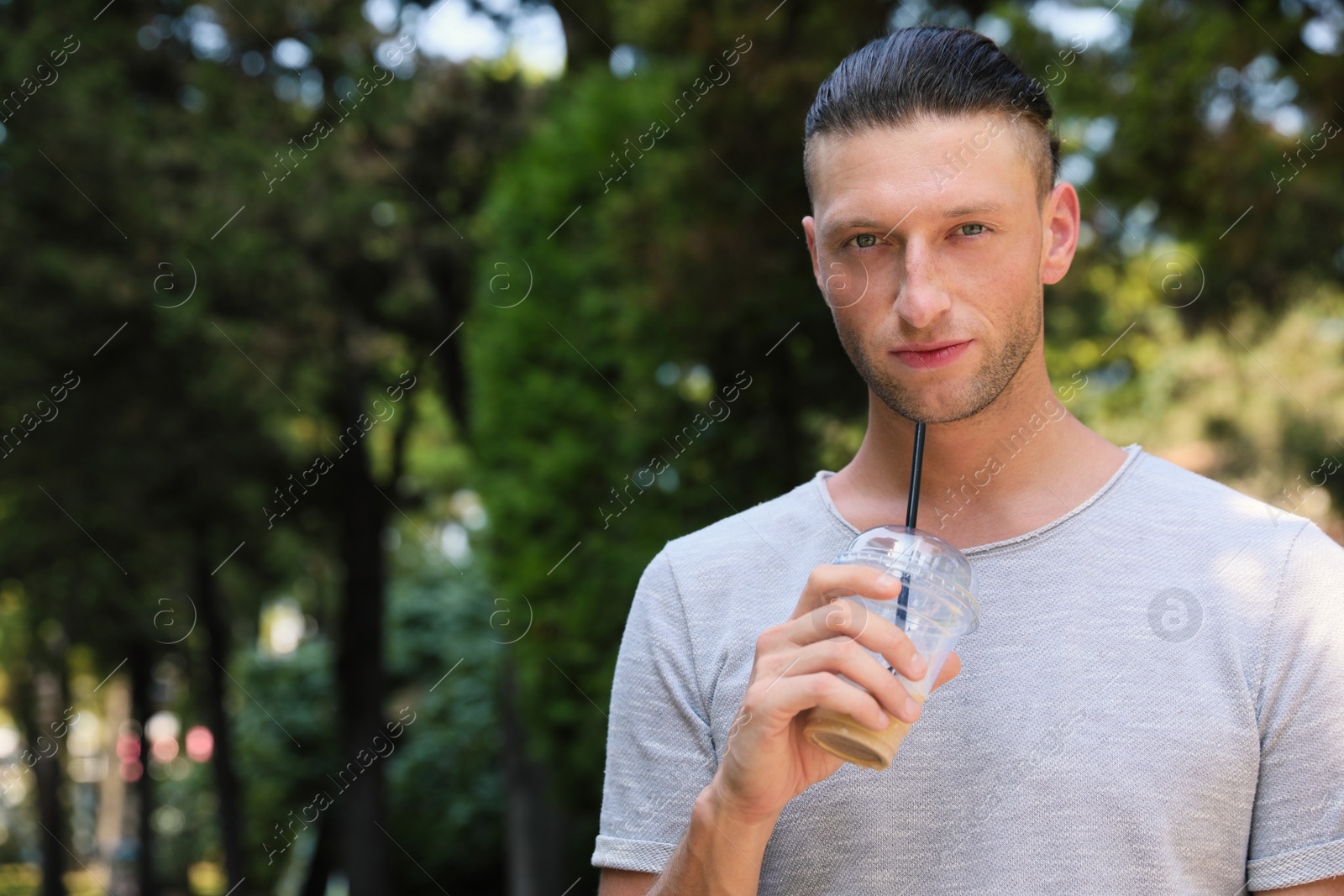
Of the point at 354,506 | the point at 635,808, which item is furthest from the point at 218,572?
the point at 635,808

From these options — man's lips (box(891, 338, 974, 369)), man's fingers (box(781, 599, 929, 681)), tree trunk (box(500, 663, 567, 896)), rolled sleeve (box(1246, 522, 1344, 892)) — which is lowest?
rolled sleeve (box(1246, 522, 1344, 892))

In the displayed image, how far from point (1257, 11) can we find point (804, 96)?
85.7 inches

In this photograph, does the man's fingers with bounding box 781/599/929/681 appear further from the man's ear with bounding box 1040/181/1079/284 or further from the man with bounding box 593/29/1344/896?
the man's ear with bounding box 1040/181/1079/284

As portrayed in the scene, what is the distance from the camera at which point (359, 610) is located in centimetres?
1529

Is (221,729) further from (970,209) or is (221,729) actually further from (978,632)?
(970,209)

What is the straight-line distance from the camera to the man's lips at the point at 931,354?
194 centimetres

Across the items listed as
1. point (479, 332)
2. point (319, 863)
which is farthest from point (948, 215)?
point (319, 863)

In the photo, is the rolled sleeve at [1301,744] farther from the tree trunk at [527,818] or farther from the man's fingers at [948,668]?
the tree trunk at [527,818]

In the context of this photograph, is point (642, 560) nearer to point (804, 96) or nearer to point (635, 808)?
point (804, 96)

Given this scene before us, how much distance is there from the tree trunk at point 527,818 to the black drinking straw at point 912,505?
9.40m

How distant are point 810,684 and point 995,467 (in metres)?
0.68

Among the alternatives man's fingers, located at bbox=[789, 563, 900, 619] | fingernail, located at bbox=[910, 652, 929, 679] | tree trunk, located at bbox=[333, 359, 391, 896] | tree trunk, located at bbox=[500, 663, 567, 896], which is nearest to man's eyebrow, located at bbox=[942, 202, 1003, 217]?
man's fingers, located at bbox=[789, 563, 900, 619]

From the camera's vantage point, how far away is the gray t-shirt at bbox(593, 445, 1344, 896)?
1748mm

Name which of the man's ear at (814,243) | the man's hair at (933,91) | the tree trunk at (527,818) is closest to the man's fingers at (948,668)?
the man's ear at (814,243)
